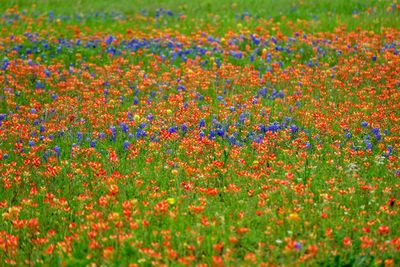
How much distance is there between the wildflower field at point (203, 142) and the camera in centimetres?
557

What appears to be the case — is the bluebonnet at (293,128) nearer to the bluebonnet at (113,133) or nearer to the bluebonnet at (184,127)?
the bluebonnet at (184,127)

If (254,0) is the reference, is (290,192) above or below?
below

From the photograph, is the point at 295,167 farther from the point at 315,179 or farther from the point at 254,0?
the point at 254,0

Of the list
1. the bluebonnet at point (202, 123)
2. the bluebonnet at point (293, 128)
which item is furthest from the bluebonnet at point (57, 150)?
the bluebonnet at point (293, 128)

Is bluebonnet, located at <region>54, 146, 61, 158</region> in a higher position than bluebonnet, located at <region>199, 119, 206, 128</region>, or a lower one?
lower

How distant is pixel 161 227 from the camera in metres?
5.89

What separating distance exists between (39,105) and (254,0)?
9.43 meters

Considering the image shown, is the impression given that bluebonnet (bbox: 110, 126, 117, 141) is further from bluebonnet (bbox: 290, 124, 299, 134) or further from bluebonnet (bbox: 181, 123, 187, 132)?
bluebonnet (bbox: 290, 124, 299, 134)

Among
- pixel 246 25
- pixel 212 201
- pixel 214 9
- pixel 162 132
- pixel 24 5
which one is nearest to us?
pixel 212 201

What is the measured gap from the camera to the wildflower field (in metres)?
5.57

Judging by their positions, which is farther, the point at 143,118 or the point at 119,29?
the point at 119,29

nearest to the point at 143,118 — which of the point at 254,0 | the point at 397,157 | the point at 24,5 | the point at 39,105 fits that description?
the point at 39,105

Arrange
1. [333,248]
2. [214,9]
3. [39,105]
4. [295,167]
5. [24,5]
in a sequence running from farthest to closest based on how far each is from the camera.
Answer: [24,5]
[214,9]
[39,105]
[295,167]
[333,248]

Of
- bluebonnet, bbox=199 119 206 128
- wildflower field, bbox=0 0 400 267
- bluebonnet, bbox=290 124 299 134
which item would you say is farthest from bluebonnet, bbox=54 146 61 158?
bluebonnet, bbox=290 124 299 134
